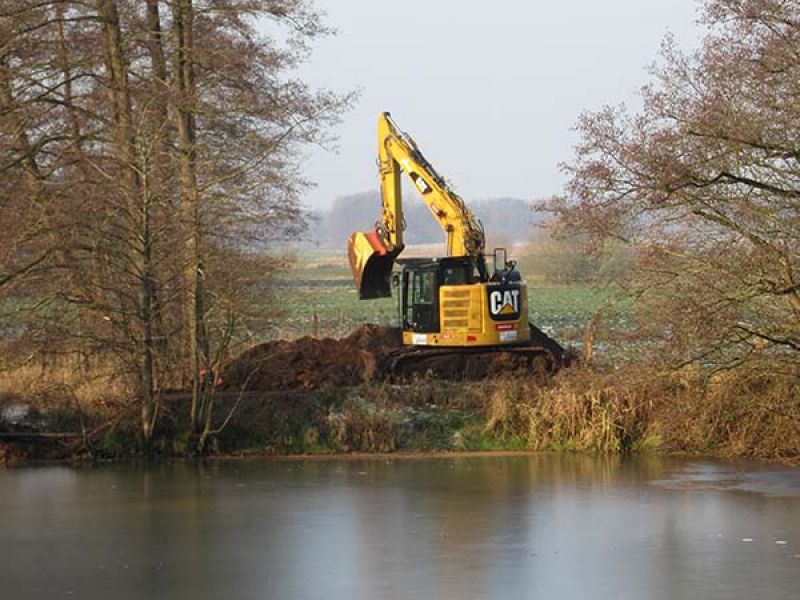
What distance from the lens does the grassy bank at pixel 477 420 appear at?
919 inches

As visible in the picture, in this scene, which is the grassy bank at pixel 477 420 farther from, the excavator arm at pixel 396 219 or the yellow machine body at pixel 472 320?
the excavator arm at pixel 396 219

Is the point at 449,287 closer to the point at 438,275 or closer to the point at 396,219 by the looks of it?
the point at 438,275

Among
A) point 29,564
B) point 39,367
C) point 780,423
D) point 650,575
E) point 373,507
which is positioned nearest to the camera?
point 650,575

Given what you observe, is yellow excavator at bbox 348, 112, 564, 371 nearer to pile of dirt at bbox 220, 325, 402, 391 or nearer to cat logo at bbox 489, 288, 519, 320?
cat logo at bbox 489, 288, 519, 320

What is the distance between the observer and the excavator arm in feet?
99.9

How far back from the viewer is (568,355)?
29.3 meters

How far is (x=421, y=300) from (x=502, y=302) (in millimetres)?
1586

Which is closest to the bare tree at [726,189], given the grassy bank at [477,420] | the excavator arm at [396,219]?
the grassy bank at [477,420]

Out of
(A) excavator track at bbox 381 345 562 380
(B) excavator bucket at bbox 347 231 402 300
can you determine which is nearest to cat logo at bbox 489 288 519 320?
(A) excavator track at bbox 381 345 562 380

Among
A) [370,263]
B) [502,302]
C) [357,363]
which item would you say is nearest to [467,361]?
[502,302]

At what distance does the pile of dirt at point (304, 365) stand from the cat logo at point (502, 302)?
86.4 inches

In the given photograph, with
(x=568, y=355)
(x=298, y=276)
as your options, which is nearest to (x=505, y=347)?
→ (x=568, y=355)

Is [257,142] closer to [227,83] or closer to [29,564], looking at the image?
[227,83]

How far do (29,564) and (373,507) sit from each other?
4958 mm
